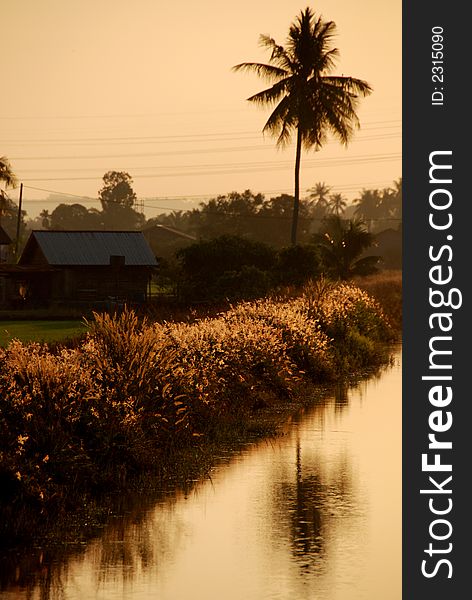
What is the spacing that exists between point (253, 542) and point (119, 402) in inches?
141

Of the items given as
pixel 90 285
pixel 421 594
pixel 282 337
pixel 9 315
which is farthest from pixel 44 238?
pixel 421 594

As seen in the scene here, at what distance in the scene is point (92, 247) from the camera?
71.1 m

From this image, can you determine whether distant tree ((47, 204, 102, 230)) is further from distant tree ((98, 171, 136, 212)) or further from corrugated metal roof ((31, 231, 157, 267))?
corrugated metal roof ((31, 231, 157, 267))

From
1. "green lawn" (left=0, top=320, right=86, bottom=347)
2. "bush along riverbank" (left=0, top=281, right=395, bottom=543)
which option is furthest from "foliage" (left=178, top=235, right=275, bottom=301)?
"bush along riverbank" (left=0, top=281, right=395, bottom=543)

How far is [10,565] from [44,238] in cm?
6063

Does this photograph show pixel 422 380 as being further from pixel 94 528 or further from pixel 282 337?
pixel 282 337

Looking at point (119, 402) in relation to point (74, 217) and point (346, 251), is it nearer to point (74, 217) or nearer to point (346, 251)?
point (346, 251)

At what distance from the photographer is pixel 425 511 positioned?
13227 mm

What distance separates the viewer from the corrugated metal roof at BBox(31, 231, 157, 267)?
226ft

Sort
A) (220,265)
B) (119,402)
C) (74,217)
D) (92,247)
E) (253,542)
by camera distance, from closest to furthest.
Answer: (253,542) → (119,402) → (220,265) → (92,247) → (74,217)

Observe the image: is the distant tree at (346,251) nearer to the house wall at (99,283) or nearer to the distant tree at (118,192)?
the house wall at (99,283)

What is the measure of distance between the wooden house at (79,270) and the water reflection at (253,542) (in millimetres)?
49587

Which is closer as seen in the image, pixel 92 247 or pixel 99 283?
pixel 99 283

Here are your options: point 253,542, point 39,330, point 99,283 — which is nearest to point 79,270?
point 99,283
